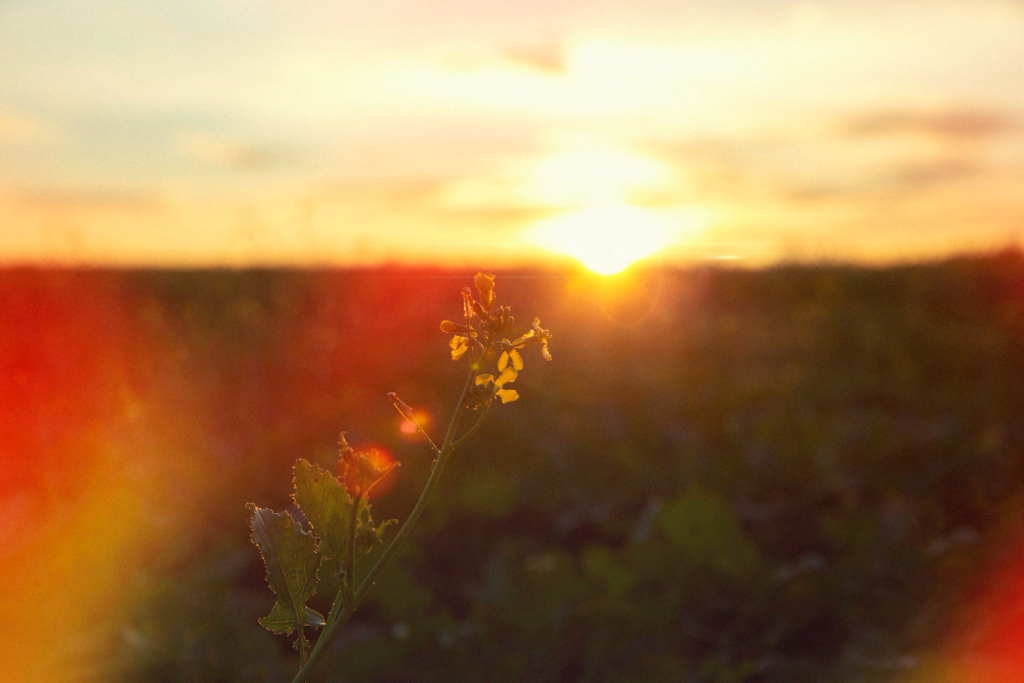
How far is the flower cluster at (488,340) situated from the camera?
1.66 ft

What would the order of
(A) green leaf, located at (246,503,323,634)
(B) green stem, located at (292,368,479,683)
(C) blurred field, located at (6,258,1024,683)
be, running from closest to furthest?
1. (B) green stem, located at (292,368,479,683)
2. (A) green leaf, located at (246,503,323,634)
3. (C) blurred field, located at (6,258,1024,683)

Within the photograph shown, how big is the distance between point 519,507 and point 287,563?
2771 millimetres

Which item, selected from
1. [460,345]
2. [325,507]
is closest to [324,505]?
[325,507]

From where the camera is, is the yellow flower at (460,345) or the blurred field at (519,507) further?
the blurred field at (519,507)

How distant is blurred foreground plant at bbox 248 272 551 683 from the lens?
0.48 m

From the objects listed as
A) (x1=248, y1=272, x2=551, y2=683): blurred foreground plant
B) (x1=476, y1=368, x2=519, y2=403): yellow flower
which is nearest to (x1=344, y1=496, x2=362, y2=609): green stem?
(x1=248, y1=272, x2=551, y2=683): blurred foreground plant

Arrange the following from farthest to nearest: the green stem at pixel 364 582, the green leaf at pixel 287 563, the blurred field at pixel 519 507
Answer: the blurred field at pixel 519 507 < the green leaf at pixel 287 563 < the green stem at pixel 364 582

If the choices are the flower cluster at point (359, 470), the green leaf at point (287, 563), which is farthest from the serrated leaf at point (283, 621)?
the flower cluster at point (359, 470)

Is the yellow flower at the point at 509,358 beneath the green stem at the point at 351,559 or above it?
above

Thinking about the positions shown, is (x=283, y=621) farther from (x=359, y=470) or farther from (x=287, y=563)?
(x=359, y=470)

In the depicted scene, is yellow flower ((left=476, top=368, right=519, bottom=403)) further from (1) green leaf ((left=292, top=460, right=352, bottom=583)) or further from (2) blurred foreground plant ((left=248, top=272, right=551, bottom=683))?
(1) green leaf ((left=292, top=460, right=352, bottom=583))

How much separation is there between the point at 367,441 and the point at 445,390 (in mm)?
1627

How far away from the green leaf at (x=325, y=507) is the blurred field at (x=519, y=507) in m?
0.18

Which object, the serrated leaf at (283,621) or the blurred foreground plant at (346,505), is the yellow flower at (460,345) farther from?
the serrated leaf at (283,621)
